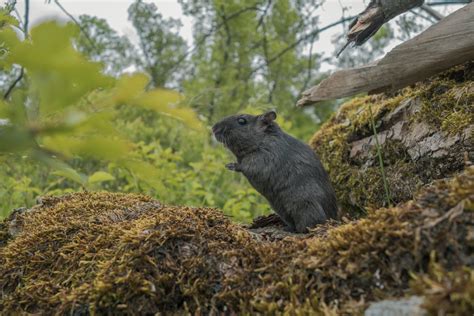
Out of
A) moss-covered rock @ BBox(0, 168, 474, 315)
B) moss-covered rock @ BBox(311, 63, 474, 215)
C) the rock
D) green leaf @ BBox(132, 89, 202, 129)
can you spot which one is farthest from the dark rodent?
green leaf @ BBox(132, 89, 202, 129)

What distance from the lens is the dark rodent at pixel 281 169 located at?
3.34m

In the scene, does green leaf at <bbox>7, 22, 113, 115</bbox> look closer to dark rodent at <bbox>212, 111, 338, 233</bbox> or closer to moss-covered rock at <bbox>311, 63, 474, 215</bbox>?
moss-covered rock at <bbox>311, 63, 474, 215</bbox>

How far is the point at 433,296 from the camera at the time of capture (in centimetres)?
123

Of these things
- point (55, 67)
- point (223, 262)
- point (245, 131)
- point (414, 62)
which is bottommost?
point (223, 262)

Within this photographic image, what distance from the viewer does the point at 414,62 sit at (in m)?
3.15

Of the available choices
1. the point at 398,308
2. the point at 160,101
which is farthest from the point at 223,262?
the point at 160,101

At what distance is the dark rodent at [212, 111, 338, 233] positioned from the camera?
3338mm

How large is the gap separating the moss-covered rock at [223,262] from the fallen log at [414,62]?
4.78ft

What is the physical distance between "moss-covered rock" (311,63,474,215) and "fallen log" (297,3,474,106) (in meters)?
0.21

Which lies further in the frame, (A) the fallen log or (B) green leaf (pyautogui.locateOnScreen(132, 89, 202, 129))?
(A) the fallen log

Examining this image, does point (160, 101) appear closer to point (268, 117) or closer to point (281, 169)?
point (281, 169)

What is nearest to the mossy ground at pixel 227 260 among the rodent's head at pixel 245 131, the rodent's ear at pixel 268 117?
the rodent's head at pixel 245 131

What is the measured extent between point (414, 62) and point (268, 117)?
50.9 inches

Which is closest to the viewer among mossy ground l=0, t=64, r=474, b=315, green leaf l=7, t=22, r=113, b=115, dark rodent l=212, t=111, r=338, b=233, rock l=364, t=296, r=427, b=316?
green leaf l=7, t=22, r=113, b=115
